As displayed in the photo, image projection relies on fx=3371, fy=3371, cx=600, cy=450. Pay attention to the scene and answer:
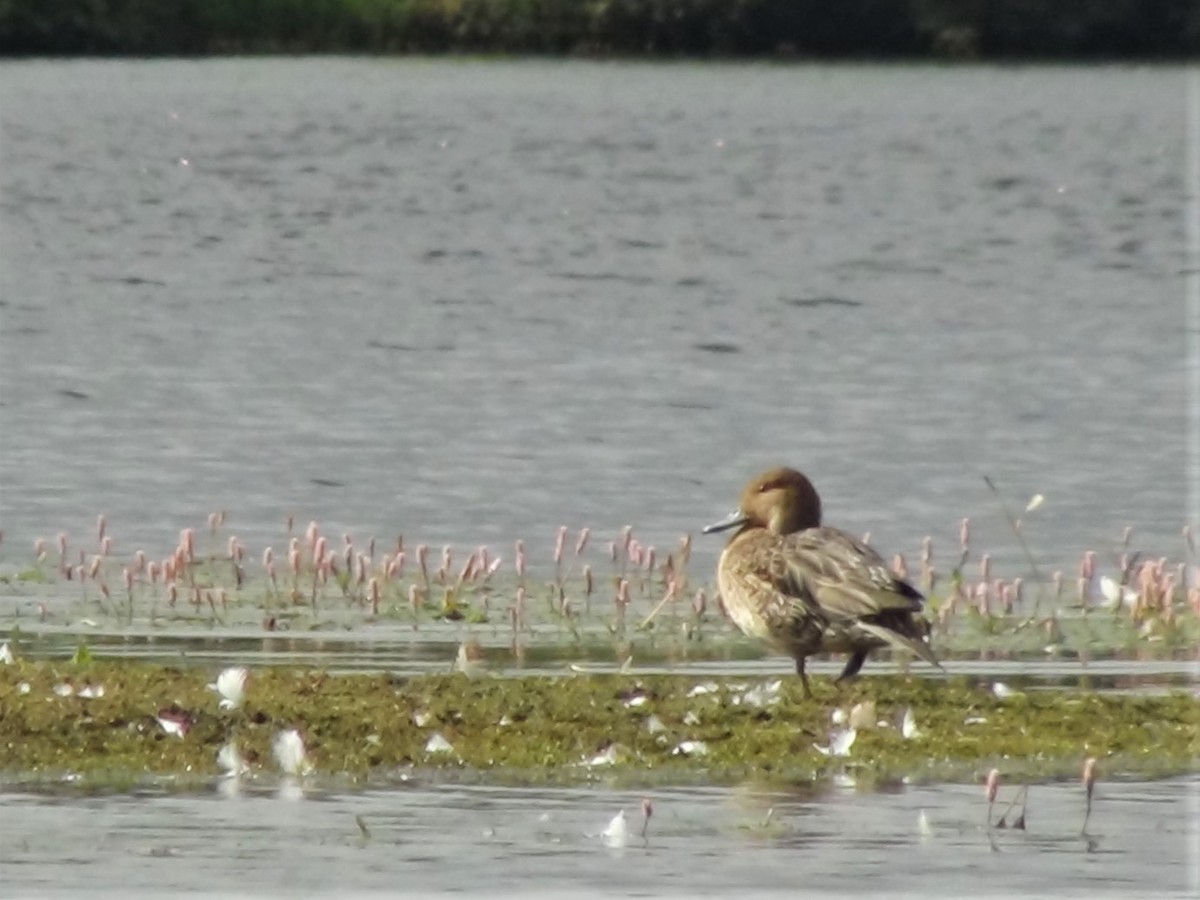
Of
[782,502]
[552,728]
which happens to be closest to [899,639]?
[552,728]

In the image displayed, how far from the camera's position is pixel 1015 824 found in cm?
844

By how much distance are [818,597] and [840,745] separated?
0.93 metres

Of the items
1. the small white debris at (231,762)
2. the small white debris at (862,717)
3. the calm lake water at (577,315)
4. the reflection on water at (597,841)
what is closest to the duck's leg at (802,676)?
the small white debris at (862,717)

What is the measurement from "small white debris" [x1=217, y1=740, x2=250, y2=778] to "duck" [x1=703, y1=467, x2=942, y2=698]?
196cm

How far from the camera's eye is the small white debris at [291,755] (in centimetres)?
912

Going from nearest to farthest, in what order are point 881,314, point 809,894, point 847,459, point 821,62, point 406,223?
point 809,894
point 847,459
point 881,314
point 406,223
point 821,62

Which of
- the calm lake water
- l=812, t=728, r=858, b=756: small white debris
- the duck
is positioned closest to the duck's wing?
the duck

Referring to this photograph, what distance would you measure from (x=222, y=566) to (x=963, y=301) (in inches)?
614

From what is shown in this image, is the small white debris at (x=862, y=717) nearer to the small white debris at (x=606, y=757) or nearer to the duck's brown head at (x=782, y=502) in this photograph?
the small white debris at (x=606, y=757)

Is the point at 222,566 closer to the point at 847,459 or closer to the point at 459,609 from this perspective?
the point at 459,609

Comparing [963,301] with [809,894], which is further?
[963,301]

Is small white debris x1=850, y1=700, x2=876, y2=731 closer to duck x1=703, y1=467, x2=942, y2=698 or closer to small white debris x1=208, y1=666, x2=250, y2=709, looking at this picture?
duck x1=703, y1=467, x2=942, y2=698

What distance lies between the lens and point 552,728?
966cm

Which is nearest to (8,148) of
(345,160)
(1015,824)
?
(345,160)
